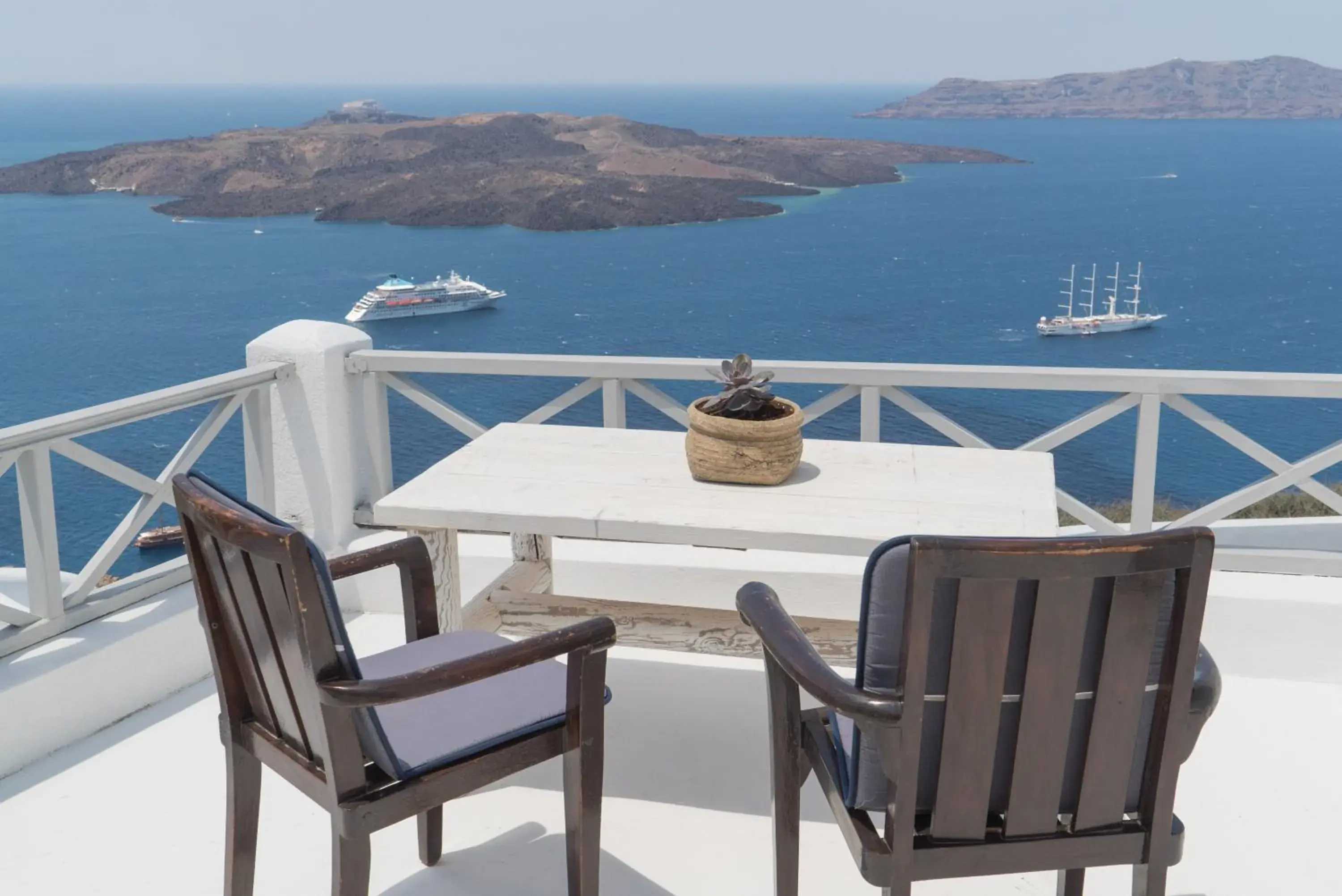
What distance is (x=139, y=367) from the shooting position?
3738 centimetres

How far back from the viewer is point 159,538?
71.1ft

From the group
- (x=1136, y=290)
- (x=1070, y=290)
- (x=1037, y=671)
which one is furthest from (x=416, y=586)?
(x=1070, y=290)

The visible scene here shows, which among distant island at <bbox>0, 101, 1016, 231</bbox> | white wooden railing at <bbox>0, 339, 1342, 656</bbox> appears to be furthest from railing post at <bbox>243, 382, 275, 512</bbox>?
distant island at <bbox>0, 101, 1016, 231</bbox>

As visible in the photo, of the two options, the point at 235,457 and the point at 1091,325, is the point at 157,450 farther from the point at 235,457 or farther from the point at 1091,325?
the point at 1091,325

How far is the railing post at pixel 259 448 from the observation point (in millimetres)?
3396

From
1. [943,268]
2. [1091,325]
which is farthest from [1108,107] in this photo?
[1091,325]

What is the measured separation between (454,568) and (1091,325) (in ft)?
140

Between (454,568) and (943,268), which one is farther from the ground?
(454,568)

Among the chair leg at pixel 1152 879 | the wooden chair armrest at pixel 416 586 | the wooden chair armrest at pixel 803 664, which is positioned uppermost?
the wooden chair armrest at pixel 803 664

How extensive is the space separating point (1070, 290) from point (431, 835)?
1896 inches

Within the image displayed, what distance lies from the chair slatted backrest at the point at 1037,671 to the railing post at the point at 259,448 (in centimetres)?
240

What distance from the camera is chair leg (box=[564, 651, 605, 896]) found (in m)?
1.82

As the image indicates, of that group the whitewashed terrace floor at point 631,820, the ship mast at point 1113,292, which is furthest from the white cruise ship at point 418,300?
the whitewashed terrace floor at point 631,820

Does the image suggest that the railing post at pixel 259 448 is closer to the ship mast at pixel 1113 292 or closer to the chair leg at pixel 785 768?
the chair leg at pixel 785 768
